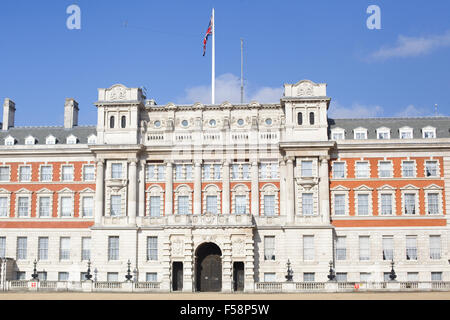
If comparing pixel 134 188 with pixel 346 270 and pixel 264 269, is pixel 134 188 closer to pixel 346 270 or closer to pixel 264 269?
→ pixel 264 269

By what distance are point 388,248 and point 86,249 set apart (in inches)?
1105

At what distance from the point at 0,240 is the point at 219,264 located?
71.4ft

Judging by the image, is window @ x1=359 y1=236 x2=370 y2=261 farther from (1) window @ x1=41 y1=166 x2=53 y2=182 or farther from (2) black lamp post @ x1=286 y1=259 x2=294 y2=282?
(1) window @ x1=41 y1=166 x2=53 y2=182

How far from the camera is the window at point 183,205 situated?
205 feet

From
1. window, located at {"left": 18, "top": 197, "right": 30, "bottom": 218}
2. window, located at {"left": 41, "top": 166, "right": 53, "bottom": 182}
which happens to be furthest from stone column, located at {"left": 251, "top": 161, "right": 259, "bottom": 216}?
window, located at {"left": 18, "top": 197, "right": 30, "bottom": 218}

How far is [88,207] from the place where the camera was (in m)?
64.0

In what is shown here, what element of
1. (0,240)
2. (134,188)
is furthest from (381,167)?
(0,240)

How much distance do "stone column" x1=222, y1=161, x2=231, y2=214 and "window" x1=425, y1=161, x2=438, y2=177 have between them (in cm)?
1826

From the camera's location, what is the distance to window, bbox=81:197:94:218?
63812 millimetres

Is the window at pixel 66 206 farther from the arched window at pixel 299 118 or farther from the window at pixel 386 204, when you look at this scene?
the window at pixel 386 204

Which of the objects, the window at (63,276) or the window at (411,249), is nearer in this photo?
the window at (411,249)

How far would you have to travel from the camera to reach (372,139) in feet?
205

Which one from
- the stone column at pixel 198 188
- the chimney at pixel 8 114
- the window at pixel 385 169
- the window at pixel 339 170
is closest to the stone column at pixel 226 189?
the stone column at pixel 198 188

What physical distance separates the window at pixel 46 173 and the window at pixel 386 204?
31.7 meters
